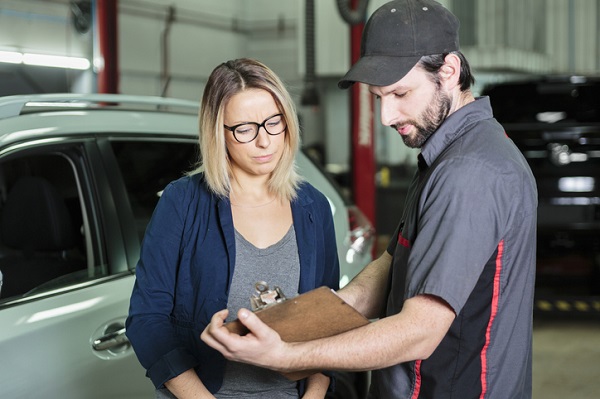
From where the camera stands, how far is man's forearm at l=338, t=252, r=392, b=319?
196 cm

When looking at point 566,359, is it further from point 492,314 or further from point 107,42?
point 107,42

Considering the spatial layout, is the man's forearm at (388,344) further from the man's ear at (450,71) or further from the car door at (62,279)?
the car door at (62,279)

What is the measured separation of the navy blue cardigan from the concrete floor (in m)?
3.25

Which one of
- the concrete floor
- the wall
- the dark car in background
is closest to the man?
the concrete floor

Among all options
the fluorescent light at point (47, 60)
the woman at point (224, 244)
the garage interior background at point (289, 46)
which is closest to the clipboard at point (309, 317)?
the woman at point (224, 244)

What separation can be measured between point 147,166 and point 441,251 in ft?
5.47

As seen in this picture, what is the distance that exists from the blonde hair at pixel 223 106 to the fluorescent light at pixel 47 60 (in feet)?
21.9

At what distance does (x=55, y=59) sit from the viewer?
27.0ft

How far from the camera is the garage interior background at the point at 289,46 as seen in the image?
840 cm

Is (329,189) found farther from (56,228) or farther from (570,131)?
(570,131)

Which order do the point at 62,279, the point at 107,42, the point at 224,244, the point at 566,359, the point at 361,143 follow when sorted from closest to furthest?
the point at 224,244 < the point at 62,279 < the point at 566,359 < the point at 361,143 < the point at 107,42

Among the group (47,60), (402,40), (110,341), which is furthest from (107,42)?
(402,40)

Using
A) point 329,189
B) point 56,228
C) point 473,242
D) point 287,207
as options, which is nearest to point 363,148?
point 329,189

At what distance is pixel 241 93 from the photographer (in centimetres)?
191
